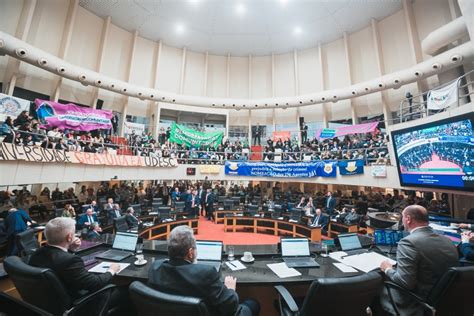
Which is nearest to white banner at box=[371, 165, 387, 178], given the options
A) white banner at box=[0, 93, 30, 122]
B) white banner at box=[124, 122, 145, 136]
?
white banner at box=[124, 122, 145, 136]

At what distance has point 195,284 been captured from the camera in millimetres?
1621

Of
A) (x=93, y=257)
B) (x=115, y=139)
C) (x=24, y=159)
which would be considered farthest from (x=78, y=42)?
(x=93, y=257)

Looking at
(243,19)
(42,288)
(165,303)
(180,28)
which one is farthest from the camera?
(180,28)

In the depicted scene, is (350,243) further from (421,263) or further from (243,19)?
(243,19)

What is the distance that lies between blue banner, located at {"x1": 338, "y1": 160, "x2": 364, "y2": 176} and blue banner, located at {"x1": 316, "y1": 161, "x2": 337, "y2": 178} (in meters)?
0.29

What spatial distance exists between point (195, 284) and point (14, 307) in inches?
40.2

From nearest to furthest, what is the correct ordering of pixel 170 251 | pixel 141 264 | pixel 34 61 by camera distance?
pixel 170 251 < pixel 141 264 < pixel 34 61

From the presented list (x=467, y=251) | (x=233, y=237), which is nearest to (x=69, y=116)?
(x=233, y=237)

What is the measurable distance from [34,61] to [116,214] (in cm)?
896

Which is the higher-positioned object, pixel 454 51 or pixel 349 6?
pixel 349 6

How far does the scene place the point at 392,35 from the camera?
13578mm

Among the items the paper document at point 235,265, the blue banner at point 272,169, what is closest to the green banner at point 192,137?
Answer: the blue banner at point 272,169

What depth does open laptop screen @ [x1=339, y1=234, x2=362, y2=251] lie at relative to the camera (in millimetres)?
3396

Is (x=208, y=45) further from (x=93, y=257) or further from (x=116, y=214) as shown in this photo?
(x=93, y=257)
